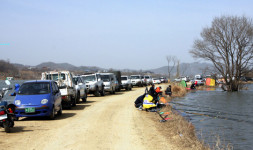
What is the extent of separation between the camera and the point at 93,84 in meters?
27.3

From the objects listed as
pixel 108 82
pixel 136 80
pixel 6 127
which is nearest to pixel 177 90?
pixel 108 82

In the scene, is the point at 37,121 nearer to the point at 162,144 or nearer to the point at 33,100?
the point at 33,100

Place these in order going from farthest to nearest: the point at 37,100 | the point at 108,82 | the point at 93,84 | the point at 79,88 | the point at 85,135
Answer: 1. the point at 108,82
2. the point at 93,84
3. the point at 79,88
4. the point at 37,100
5. the point at 85,135

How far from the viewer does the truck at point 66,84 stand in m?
17.4

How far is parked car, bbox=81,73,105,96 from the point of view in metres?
27.3

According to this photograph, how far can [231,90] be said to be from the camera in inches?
1687

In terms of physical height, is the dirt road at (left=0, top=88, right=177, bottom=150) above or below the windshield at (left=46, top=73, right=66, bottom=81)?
below

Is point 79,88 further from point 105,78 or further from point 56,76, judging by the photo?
point 105,78

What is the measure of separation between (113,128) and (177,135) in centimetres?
238

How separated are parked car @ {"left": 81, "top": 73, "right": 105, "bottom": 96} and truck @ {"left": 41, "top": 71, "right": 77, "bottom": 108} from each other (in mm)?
7682

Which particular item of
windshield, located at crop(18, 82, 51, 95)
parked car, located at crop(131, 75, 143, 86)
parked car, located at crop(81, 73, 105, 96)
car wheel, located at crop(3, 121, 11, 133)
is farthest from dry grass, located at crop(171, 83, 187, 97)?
car wheel, located at crop(3, 121, 11, 133)

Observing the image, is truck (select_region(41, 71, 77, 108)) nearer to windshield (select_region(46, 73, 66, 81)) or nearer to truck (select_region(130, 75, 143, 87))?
windshield (select_region(46, 73, 66, 81))

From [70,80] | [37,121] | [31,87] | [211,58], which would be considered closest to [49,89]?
[31,87]

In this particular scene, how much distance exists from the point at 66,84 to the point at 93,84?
8.37 metres
